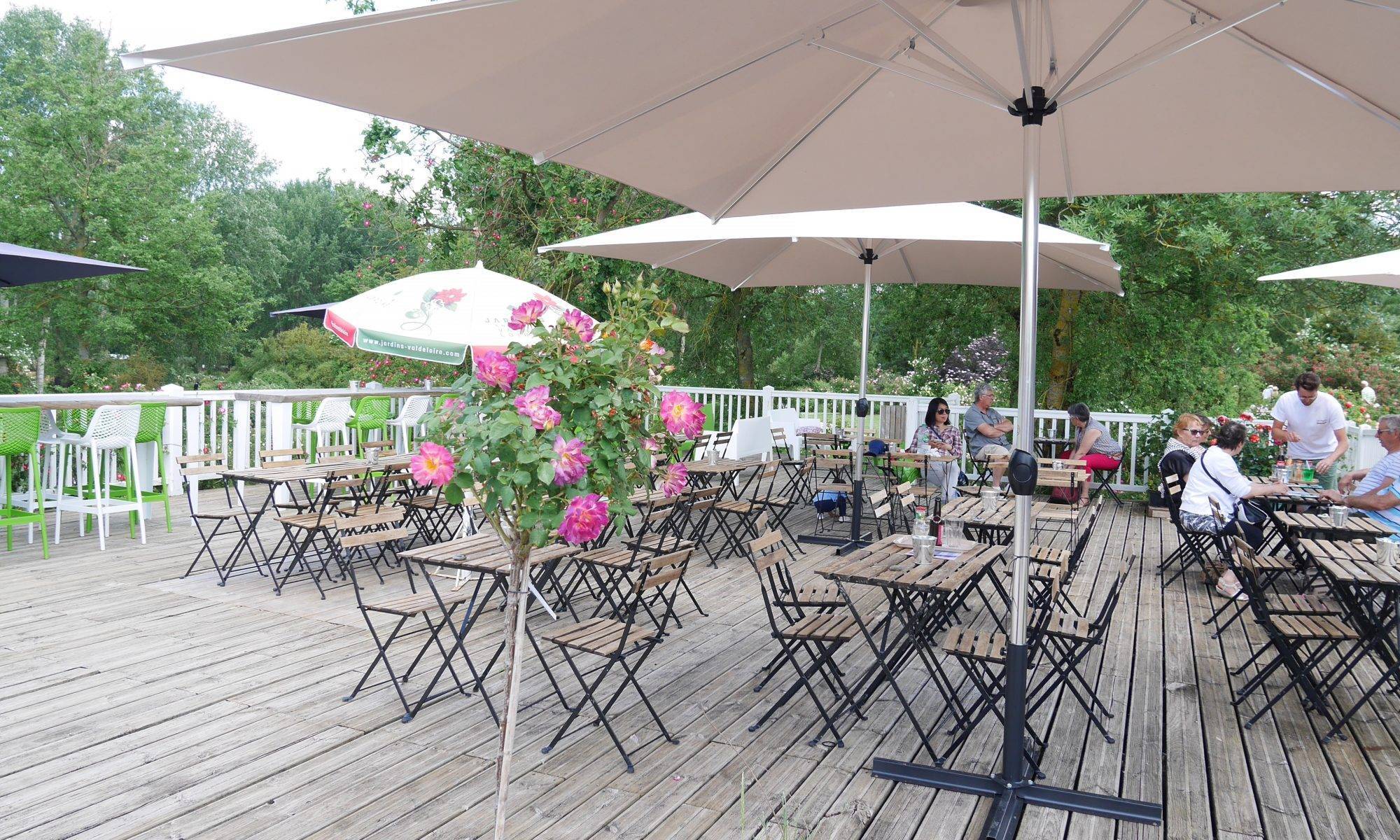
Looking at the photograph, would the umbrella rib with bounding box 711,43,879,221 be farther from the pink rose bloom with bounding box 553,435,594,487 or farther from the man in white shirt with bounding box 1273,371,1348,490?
the man in white shirt with bounding box 1273,371,1348,490

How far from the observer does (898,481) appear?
427 inches

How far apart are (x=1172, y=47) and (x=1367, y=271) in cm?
484

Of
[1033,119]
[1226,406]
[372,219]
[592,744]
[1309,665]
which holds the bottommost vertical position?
[592,744]

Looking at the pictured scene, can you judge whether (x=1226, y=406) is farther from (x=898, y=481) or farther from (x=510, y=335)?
(x=510, y=335)

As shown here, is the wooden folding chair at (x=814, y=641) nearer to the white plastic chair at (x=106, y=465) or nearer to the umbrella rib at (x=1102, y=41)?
the umbrella rib at (x=1102, y=41)

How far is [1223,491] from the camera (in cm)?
617

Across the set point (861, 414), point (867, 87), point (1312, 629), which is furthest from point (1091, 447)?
point (867, 87)

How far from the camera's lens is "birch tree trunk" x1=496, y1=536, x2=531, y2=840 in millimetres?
2486

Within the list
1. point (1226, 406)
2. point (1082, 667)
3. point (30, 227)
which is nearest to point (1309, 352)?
point (1226, 406)

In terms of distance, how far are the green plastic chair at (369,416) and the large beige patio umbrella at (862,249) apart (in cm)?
388

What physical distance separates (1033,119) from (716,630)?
135 inches

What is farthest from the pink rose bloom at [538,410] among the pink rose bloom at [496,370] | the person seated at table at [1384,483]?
the person seated at table at [1384,483]

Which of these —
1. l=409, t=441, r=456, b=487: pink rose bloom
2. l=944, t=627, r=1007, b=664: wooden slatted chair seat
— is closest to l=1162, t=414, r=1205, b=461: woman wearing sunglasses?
l=944, t=627, r=1007, b=664: wooden slatted chair seat

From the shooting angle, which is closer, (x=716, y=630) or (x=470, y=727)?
(x=470, y=727)
